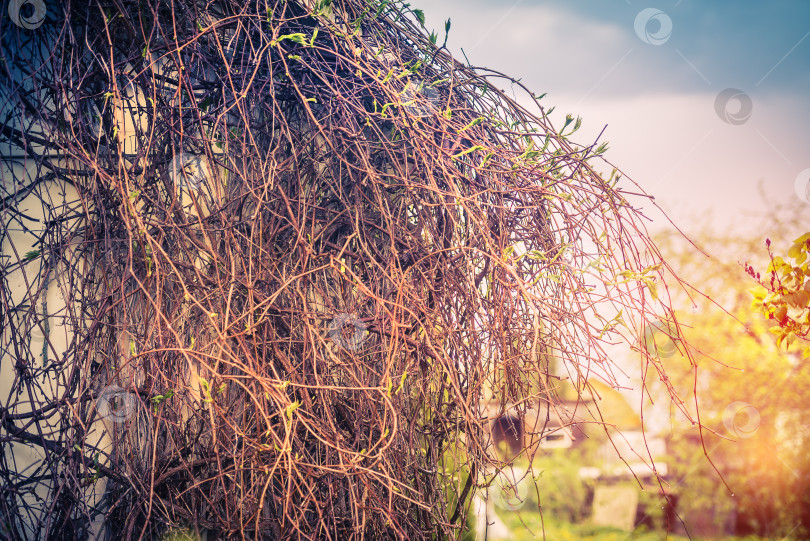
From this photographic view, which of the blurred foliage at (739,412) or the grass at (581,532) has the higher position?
the blurred foliage at (739,412)

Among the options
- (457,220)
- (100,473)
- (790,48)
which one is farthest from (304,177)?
(790,48)

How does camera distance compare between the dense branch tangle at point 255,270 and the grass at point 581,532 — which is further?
the grass at point 581,532

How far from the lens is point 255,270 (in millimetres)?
1448

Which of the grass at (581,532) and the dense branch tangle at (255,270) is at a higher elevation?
the dense branch tangle at (255,270)

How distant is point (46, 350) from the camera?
1.41 metres

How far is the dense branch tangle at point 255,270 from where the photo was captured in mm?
1315

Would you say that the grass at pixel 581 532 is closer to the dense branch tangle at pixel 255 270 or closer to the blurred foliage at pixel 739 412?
the blurred foliage at pixel 739 412

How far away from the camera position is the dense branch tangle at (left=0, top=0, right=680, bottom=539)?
1315 millimetres

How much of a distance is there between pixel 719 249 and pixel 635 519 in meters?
3.13

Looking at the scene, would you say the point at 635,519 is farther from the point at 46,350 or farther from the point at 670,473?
the point at 46,350

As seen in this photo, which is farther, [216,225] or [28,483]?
[216,225]

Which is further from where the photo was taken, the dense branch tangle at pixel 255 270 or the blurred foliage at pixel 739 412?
the blurred foliage at pixel 739 412

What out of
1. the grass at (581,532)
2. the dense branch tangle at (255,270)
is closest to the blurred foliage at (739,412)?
the grass at (581,532)

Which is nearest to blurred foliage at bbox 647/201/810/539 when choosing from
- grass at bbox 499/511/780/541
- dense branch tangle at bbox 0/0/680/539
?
grass at bbox 499/511/780/541
